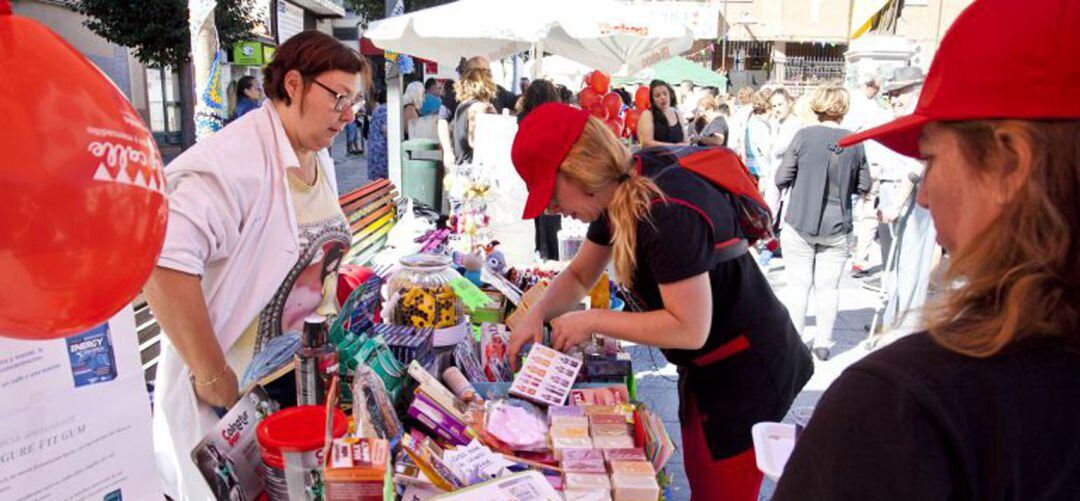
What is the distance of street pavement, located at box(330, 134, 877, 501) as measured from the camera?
12.1ft

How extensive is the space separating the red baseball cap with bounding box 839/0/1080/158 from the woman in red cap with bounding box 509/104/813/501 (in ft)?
3.60

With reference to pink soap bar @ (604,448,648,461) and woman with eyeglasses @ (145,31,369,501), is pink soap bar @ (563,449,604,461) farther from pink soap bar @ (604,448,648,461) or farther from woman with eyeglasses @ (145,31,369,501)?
woman with eyeglasses @ (145,31,369,501)

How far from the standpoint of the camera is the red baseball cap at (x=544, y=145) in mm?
1937

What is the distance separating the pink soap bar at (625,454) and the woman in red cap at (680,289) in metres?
0.36

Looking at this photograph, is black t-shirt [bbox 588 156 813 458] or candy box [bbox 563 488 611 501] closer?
candy box [bbox 563 488 611 501]

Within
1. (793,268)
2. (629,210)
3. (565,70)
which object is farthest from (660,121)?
(565,70)

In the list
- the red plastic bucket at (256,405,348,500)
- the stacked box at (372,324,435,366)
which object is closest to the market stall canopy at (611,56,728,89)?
the stacked box at (372,324,435,366)

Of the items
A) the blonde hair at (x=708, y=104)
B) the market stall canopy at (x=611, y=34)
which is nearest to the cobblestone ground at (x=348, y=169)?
the market stall canopy at (x=611, y=34)

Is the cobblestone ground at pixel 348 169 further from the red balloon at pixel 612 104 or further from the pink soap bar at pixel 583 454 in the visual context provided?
the pink soap bar at pixel 583 454

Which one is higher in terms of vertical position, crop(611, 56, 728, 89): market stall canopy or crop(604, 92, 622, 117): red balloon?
crop(611, 56, 728, 89): market stall canopy

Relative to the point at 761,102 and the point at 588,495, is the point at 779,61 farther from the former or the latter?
the point at 588,495

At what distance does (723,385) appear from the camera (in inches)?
86.4

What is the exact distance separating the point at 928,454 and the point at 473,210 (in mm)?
4343

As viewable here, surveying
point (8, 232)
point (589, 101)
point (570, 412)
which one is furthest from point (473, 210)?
point (589, 101)
